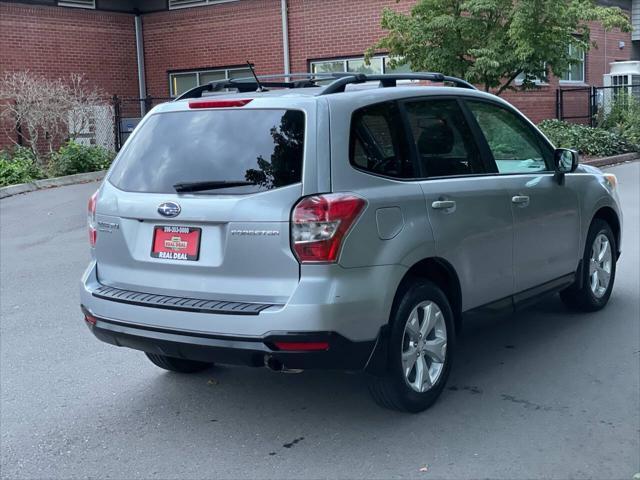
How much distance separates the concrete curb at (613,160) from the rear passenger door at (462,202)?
13285mm

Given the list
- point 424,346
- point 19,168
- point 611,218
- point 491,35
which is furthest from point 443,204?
point 19,168

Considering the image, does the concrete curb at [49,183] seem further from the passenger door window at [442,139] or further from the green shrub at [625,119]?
the green shrub at [625,119]

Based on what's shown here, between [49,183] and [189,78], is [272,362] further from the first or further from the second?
[189,78]

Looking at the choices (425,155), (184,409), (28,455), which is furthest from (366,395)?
(28,455)

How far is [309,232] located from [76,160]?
14010 mm

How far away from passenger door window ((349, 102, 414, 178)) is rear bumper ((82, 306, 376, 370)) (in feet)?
3.10

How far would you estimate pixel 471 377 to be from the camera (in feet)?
17.7

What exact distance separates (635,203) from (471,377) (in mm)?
8813

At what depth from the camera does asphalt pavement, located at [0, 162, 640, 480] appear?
4.16 m

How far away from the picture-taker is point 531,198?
5688 mm

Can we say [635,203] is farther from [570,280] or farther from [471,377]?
[471,377]

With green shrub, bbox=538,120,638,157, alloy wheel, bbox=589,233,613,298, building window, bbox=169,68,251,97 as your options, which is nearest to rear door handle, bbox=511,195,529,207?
alloy wheel, bbox=589,233,613,298

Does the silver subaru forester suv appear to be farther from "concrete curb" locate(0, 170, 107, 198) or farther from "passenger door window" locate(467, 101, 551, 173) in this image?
"concrete curb" locate(0, 170, 107, 198)

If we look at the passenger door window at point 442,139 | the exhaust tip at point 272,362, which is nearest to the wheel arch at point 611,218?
the passenger door window at point 442,139
